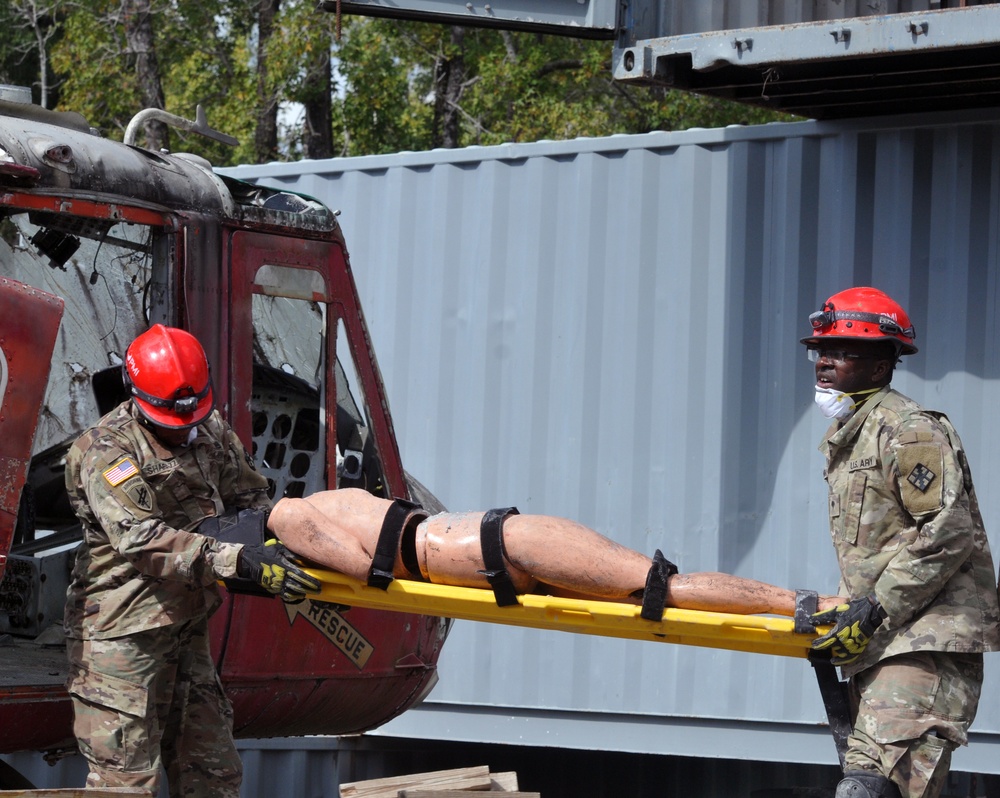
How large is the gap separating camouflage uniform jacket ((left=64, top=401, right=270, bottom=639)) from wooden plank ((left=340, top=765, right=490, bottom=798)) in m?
1.53

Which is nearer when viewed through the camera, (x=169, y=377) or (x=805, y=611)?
(x=805, y=611)

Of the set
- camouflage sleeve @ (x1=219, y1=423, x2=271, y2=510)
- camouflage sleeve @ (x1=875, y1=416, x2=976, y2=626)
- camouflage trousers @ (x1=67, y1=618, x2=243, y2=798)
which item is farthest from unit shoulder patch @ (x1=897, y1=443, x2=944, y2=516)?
camouflage trousers @ (x1=67, y1=618, x2=243, y2=798)

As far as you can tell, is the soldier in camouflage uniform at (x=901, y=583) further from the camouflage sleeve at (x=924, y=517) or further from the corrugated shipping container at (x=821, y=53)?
the corrugated shipping container at (x=821, y=53)

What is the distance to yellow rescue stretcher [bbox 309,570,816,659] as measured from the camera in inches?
163

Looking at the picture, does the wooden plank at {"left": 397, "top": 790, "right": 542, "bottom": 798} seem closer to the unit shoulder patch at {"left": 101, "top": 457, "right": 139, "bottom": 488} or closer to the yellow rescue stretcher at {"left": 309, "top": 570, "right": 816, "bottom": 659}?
the yellow rescue stretcher at {"left": 309, "top": 570, "right": 816, "bottom": 659}

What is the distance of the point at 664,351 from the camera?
25.6 feet

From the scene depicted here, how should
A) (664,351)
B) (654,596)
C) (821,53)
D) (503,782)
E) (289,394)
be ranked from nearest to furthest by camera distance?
(654,596), (289,394), (503,782), (821,53), (664,351)

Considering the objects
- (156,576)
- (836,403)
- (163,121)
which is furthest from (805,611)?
(163,121)

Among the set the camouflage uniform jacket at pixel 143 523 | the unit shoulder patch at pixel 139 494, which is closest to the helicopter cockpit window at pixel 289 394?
the camouflage uniform jacket at pixel 143 523

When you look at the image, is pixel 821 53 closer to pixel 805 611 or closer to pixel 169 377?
pixel 805 611

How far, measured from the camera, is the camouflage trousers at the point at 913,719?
4180 millimetres

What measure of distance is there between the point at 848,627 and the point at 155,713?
2317 millimetres

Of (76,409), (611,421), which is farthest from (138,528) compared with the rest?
(611,421)

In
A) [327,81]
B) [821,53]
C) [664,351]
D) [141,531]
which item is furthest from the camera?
[327,81]
